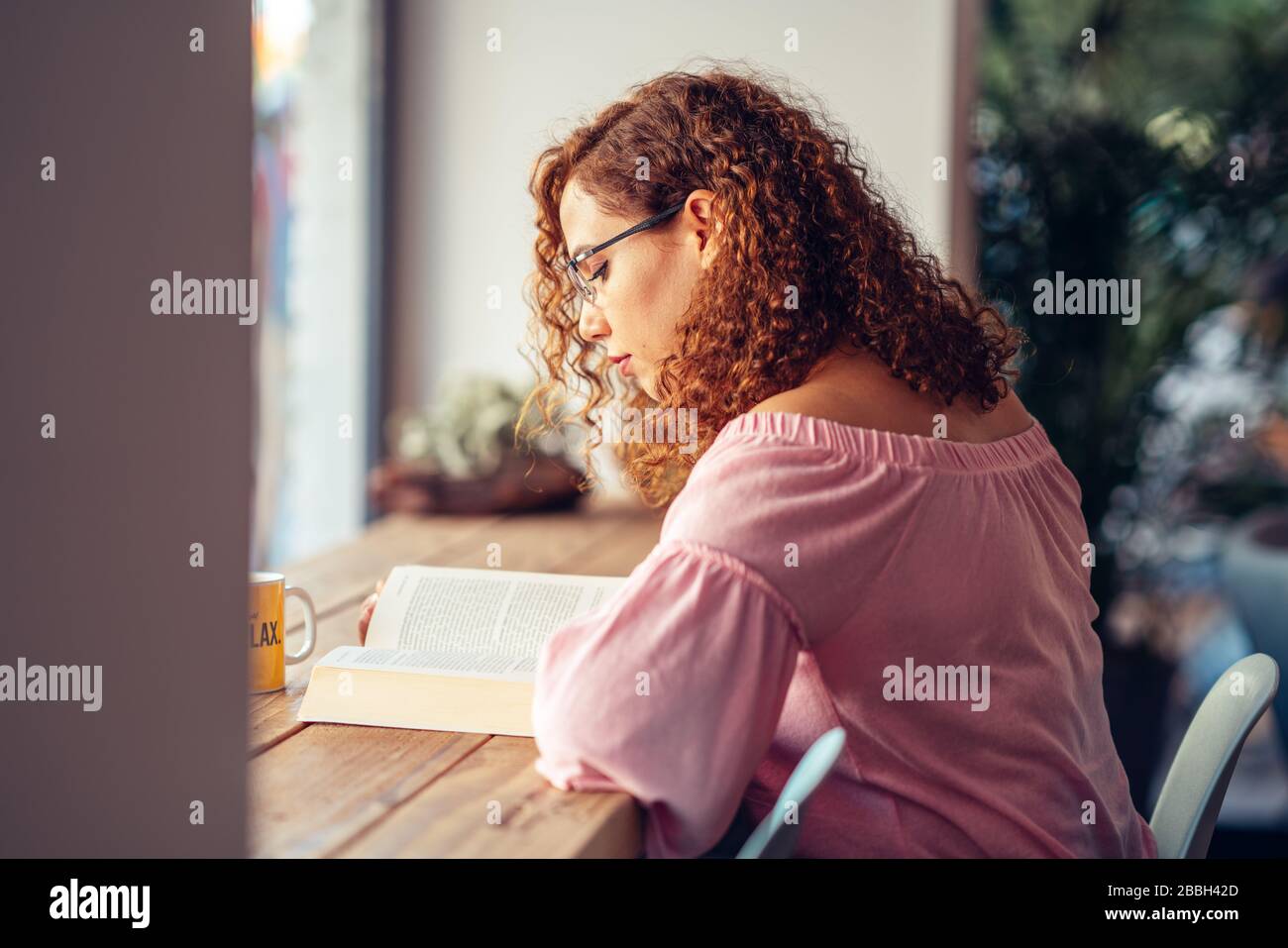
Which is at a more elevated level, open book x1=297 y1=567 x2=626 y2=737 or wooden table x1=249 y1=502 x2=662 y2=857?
open book x1=297 y1=567 x2=626 y2=737

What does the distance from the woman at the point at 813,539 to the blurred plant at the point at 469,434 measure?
4.28ft

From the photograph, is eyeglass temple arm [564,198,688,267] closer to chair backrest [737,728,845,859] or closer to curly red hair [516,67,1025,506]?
curly red hair [516,67,1025,506]

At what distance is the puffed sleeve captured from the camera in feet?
3.24

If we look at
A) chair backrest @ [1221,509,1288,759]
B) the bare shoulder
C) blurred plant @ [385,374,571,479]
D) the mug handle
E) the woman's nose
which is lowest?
chair backrest @ [1221,509,1288,759]

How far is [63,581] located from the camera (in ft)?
2.49

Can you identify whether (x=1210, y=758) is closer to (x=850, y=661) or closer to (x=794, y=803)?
(x=850, y=661)

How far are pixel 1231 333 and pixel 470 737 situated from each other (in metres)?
3.06

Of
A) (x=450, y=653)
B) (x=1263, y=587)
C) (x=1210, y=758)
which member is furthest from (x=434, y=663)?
(x=1263, y=587)

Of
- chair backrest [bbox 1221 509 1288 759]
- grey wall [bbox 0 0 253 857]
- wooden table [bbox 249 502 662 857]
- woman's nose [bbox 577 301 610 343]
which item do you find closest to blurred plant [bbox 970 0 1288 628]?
Answer: chair backrest [bbox 1221 509 1288 759]

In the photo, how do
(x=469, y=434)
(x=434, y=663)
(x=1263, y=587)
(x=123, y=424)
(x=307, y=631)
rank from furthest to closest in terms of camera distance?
(x=1263, y=587) → (x=469, y=434) → (x=307, y=631) → (x=434, y=663) → (x=123, y=424)

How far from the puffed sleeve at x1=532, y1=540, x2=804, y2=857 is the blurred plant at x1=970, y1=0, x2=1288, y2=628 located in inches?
91.9

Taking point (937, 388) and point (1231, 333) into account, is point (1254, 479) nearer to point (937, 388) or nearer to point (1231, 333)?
point (1231, 333)

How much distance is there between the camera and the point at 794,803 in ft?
3.20

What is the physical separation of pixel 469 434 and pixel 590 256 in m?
1.44
